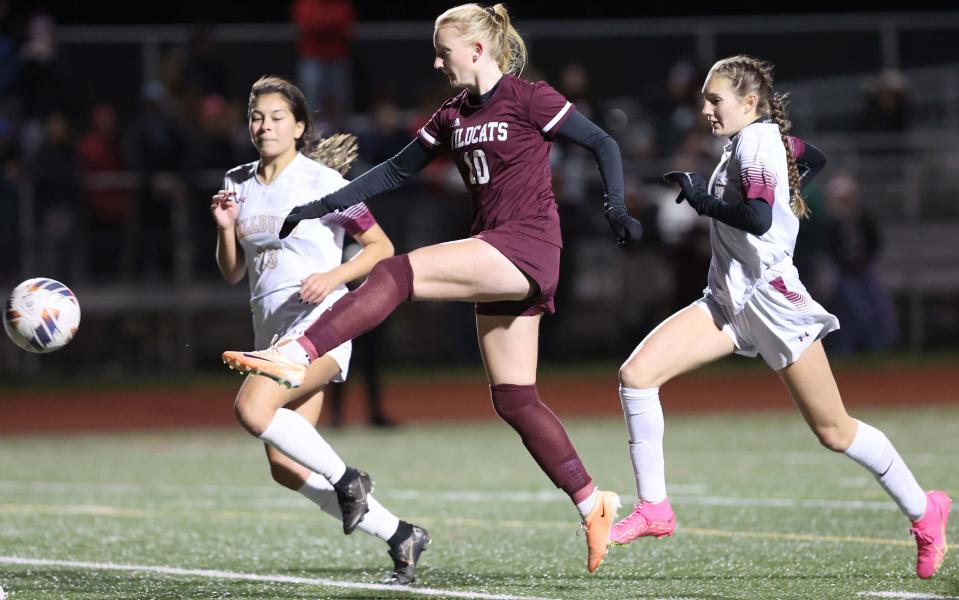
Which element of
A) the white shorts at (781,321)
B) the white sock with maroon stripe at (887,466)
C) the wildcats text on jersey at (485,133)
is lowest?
the white sock with maroon stripe at (887,466)

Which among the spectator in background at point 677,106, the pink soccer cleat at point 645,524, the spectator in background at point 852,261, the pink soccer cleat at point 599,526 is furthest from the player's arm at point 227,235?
the spectator in background at point 852,261

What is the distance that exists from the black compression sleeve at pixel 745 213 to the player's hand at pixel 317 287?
140 centimetres

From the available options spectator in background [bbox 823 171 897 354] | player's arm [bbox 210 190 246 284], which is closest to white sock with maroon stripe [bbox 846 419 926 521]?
player's arm [bbox 210 190 246 284]

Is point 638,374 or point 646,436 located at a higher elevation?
point 638,374

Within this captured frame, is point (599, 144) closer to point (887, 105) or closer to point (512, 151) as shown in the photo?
point (512, 151)

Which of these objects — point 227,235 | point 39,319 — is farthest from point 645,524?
point 39,319

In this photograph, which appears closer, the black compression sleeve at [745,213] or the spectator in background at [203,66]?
the black compression sleeve at [745,213]

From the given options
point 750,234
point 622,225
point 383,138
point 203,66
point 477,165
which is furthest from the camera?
point 203,66

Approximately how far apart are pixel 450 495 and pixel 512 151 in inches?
158

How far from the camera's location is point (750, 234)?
18.3ft

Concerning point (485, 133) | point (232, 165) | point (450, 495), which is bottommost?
point (450, 495)

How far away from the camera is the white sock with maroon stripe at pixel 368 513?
596 centimetres

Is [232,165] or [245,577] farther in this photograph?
[232,165]

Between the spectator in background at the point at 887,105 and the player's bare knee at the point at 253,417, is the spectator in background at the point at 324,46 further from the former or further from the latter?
the player's bare knee at the point at 253,417
